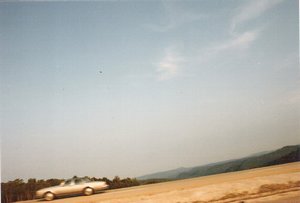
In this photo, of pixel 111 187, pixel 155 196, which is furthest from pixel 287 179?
pixel 111 187

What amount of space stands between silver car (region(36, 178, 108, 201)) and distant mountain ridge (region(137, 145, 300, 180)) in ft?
11.7

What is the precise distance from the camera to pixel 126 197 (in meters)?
8.80

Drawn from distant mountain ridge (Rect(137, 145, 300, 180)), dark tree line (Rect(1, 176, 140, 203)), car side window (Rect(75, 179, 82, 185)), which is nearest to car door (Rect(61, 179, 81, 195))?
car side window (Rect(75, 179, 82, 185))

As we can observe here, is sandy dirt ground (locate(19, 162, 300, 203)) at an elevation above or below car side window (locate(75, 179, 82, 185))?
below

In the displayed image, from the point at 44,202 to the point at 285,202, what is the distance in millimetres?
7706

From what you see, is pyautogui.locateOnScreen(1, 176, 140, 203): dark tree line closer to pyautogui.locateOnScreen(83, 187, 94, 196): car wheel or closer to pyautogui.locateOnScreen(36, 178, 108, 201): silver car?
pyautogui.locateOnScreen(36, 178, 108, 201): silver car

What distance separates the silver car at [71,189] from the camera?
10289 mm

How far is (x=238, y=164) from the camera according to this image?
15422 millimetres

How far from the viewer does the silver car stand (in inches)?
405

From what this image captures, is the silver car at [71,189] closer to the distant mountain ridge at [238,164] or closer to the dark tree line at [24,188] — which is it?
the dark tree line at [24,188]

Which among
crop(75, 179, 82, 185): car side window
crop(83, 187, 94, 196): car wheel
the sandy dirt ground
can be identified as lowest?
the sandy dirt ground

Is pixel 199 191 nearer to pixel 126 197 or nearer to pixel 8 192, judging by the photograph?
pixel 126 197

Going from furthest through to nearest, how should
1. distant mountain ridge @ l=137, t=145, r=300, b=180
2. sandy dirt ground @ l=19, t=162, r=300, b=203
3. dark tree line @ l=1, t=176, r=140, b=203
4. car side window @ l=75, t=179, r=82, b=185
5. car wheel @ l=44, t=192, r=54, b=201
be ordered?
distant mountain ridge @ l=137, t=145, r=300, b=180
dark tree line @ l=1, t=176, r=140, b=203
car side window @ l=75, t=179, r=82, b=185
car wheel @ l=44, t=192, r=54, b=201
sandy dirt ground @ l=19, t=162, r=300, b=203

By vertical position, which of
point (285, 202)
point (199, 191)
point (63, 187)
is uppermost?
point (63, 187)
